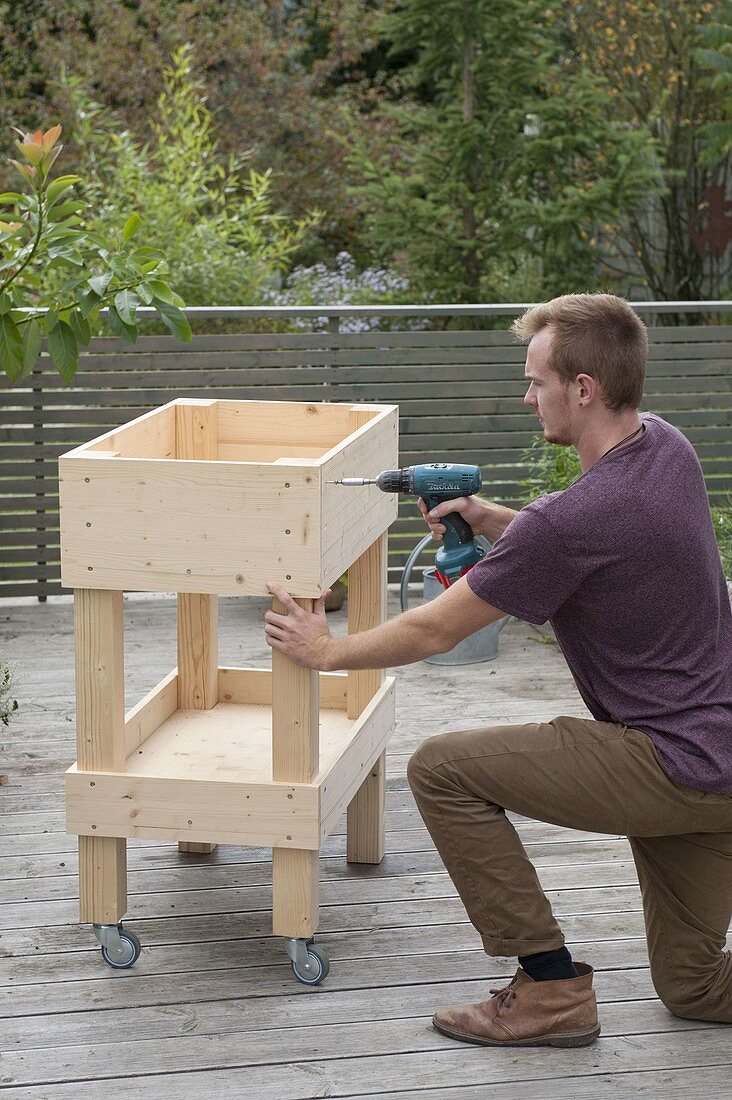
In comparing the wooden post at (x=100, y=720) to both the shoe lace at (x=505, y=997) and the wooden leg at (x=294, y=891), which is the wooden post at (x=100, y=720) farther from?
the shoe lace at (x=505, y=997)

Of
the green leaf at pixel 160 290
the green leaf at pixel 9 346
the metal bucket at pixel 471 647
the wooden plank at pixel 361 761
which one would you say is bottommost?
the metal bucket at pixel 471 647

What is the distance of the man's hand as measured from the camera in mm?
2398

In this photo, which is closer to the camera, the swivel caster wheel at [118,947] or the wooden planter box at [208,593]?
the wooden planter box at [208,593]

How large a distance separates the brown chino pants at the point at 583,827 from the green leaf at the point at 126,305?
1.38m

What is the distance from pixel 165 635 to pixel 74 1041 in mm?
2524

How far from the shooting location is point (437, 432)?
5.16 metres

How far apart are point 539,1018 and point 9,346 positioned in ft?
7.05

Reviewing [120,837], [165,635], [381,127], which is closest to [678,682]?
[120,837]

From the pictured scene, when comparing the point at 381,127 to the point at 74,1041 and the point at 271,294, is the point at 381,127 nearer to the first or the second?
the point at 271,294

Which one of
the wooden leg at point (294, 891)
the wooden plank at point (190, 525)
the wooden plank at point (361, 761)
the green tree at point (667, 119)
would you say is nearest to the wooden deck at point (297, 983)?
the wooden leg at point (294, 891)

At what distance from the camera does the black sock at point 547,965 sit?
236cm

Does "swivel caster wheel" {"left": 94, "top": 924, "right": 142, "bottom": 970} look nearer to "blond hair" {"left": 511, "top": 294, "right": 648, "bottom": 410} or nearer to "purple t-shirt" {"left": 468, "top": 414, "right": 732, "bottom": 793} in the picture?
"purple t-shirt" {"left": 468, "top": 414, "right": 732, "bottom": 793}

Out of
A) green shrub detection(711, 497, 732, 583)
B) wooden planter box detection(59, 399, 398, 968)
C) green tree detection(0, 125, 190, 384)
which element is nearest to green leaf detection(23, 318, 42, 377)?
green tree detection(0, 125, 190, 384)

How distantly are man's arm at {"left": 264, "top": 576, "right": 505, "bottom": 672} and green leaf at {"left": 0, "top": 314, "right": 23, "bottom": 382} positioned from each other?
4.65ft
